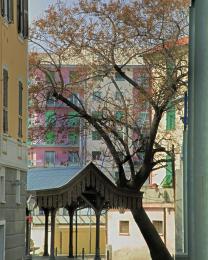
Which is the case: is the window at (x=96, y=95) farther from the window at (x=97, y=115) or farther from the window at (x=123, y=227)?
the window at (x=123, y=227)

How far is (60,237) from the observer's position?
145ft

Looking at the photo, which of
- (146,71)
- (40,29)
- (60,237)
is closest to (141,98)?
(146,71)

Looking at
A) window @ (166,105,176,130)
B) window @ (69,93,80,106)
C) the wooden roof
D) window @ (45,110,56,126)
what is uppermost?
window @ (69,93,80,106)

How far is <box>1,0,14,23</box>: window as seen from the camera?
17.0 meters

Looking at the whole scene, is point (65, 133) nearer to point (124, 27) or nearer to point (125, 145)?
point (125, 145)

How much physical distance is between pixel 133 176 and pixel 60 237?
21551 mm

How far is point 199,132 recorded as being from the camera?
6.18 feet

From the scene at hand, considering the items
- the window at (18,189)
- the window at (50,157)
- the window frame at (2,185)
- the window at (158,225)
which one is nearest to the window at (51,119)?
the window at (18,189)

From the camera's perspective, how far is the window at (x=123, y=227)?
40375 mm

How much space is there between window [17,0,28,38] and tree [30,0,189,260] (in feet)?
10.3

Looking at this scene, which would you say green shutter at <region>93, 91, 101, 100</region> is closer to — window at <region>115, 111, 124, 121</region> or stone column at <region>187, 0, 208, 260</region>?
window at <region>115, 111, 124, 121</region>

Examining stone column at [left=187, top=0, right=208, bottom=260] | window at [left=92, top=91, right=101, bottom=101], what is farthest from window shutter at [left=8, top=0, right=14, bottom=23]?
stone column at [left=187, top=0, right=208, bottom=260]

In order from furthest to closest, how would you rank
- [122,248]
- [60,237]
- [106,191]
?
1. [60,237]
2. [122,248]
3. [106,191]

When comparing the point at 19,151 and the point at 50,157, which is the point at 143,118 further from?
the point at 50,157
